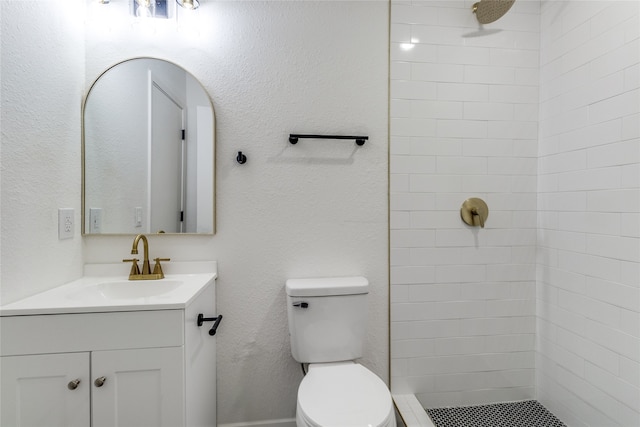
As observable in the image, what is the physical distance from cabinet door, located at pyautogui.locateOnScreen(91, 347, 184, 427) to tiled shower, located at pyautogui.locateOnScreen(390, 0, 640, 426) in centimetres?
106

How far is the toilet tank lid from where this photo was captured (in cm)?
149

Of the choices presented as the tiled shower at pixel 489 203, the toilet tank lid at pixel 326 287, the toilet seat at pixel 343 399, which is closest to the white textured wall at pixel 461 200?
the tiled shower at pixel 489 203

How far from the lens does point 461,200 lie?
68.3 inches

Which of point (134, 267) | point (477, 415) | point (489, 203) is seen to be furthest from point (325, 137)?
point (477, 415)

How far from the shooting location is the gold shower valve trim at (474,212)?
1.73 metres

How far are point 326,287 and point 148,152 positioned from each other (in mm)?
1026

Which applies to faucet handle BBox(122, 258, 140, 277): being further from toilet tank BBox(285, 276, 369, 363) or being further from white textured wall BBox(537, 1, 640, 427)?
white textured wall BBox(537, 1, 640, 427)

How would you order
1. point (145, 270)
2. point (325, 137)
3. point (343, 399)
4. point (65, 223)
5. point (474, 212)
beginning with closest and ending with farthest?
point (343, 399), point (65, 223), point (145, 270), point (325, 137), point (474, 212)

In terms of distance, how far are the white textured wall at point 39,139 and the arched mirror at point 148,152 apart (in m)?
0.08

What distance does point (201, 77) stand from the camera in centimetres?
157

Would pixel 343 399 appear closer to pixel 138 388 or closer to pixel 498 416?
pixel 138 388

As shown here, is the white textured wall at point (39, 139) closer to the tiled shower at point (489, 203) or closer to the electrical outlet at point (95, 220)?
the electrical outlet at point (95, 220)

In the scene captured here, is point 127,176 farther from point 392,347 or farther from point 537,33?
point 537,33

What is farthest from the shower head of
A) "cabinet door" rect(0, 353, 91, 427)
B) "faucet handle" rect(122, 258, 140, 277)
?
"cabinet door" rect(0, 353, 91, 427)
